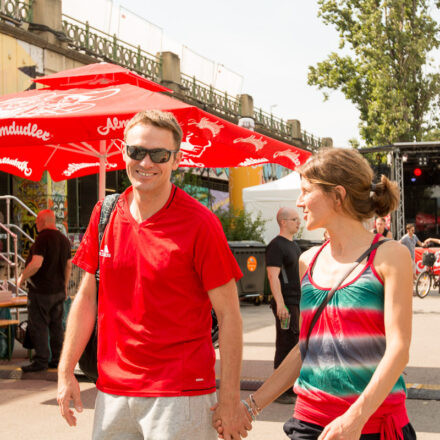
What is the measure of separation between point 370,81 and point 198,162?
895 inches

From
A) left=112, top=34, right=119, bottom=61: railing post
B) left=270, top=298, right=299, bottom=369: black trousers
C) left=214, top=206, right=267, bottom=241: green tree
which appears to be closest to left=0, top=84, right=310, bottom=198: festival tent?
left=270, top=298, right=299, bottom=369: black trousers

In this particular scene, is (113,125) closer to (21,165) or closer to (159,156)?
(21,165)

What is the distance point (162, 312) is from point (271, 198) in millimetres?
19766

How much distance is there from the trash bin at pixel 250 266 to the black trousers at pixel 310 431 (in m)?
14.0

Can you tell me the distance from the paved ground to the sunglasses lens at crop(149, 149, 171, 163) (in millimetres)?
3443

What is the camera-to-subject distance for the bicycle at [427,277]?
62.9ft

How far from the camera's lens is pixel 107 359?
2.84 meters

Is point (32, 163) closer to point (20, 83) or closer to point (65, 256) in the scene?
point (65, 256)

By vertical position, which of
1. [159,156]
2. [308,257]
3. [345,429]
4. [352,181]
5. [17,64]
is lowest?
[345,429]

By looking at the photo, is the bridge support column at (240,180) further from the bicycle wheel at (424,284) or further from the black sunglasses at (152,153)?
the black sunglasses at (152,153)

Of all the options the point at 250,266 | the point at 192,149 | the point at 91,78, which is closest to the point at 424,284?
the point at 250,266

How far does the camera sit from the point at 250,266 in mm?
17203

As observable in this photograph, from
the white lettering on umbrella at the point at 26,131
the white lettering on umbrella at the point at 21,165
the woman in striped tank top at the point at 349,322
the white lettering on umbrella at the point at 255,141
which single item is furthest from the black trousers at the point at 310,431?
the white lettering on umbrella at the point at 21,165

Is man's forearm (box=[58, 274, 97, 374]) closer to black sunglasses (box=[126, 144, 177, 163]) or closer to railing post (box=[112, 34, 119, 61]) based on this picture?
black sunglasses (box=[126, 144, 177, 163])
